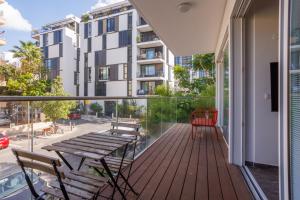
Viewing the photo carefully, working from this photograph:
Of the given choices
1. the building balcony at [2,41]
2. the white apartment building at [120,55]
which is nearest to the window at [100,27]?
the white apartment building at [120,55]

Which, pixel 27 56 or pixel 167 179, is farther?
pixel 27 56

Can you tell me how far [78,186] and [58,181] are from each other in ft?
Result: 1.04

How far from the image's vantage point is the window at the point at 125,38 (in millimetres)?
21984

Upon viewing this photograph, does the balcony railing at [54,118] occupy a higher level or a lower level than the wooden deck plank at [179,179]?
higher

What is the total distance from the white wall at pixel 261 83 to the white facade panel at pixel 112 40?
21.2 m

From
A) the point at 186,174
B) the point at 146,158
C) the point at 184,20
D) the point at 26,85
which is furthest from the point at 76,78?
the point at 186,174

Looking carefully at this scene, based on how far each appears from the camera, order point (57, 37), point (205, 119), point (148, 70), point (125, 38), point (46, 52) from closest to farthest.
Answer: point (205, 119)
point (148, 70)
point (125, 38)
point (57, 37)
point (46, 52)

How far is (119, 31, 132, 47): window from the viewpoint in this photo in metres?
22.0

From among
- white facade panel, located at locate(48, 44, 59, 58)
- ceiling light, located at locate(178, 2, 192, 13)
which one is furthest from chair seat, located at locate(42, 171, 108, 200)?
white facade panel, located at locate(48, 44, 59, 58)

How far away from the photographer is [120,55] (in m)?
22.8

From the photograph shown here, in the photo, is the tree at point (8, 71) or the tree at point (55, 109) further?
the tree at point (8, 71)

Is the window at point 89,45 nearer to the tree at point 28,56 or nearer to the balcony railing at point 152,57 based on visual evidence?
the tree at point 28,56

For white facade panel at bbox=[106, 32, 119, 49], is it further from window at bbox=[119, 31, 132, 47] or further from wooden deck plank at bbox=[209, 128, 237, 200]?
wooden deck plank at bbox=[209, 128, 237, 200]

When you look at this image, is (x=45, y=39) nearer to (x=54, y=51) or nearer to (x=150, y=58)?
(x=54, y=51)
